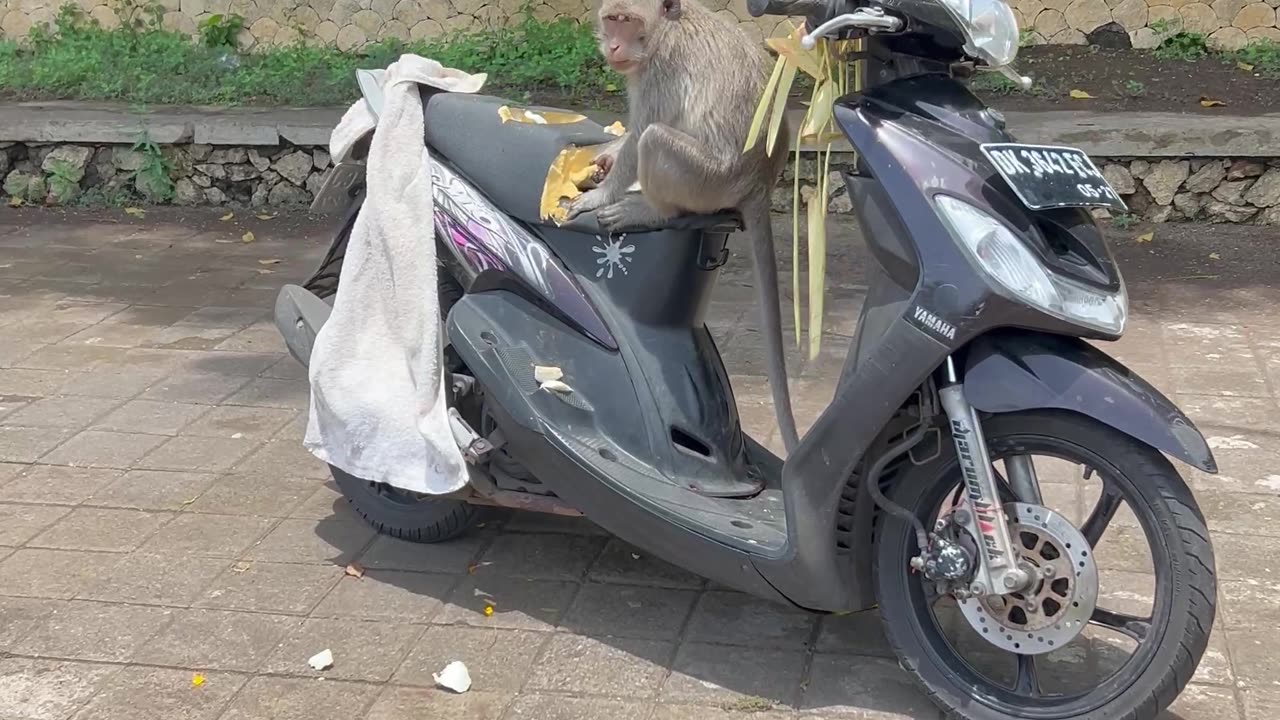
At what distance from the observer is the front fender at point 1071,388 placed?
7.82 ft

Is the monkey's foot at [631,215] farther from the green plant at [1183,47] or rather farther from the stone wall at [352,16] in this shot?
the green plant at [1183,47]

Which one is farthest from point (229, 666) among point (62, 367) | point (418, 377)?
point (62, 367)

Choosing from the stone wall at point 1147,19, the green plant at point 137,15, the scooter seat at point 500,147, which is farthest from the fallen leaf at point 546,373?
the green plant at point 137,15

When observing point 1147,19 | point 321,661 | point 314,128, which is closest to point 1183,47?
point 1147,19

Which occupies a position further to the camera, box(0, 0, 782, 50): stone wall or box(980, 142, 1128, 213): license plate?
box(0, 0, 782, 50): stone wall

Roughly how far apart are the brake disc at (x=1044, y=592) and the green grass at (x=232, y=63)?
564 centimetres

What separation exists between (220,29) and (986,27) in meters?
7.10

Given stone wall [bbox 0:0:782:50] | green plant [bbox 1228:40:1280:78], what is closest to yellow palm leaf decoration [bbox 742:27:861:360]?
green plant [bbox 1228:40:1280:78]

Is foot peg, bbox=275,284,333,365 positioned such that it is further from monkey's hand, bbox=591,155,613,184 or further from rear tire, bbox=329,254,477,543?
monkey's hand, bbox=591,155,613,184

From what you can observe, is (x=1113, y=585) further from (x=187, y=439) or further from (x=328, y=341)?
(x=187, y=439)

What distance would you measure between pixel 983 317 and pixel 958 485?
38cm

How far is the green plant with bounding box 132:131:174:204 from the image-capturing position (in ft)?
24.2

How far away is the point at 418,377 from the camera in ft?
10.5

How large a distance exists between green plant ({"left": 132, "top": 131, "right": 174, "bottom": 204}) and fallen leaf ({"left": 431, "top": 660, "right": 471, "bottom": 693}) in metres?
5.22
